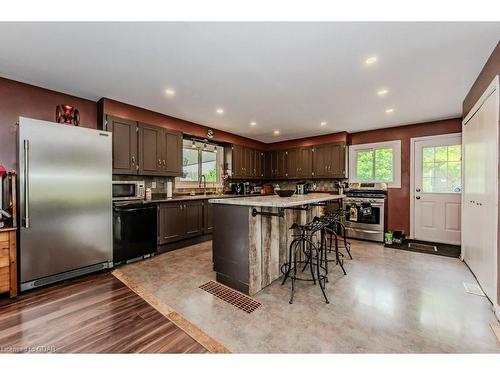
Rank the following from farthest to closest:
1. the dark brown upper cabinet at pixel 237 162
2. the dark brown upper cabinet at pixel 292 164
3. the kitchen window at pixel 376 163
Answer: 1. the dark brown upper cabinet at pixel 292 164
2. the dark brown upper cabinet at pixel 237 162
3. the kitchen window at pixel 376 163

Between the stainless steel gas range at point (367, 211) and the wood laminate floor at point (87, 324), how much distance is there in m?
4.05

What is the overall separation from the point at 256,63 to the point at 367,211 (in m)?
3.95

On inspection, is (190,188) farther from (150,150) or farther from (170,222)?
(150,150)

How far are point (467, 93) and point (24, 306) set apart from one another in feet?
19.9

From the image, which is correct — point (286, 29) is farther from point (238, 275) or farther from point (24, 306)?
point (24, 306)

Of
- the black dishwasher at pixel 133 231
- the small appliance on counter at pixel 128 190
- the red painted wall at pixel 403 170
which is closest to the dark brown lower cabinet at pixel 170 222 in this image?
the black dishwasher at pixel 133 231

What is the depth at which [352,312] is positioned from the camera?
2.07 meters

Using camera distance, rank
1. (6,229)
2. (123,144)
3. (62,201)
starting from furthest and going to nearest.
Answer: (123,144), (62,201), (6,229)

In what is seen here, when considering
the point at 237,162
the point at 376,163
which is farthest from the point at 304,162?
the point at 237,162

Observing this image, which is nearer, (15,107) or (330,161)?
(15,107)

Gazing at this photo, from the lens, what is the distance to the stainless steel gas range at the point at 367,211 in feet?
15.4

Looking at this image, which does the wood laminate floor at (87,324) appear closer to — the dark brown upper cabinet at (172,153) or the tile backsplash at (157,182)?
the tile backsplash at (157,182)

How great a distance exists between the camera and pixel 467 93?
3.19m

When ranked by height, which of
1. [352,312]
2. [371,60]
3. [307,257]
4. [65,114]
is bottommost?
[352,312]
